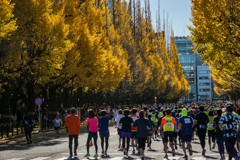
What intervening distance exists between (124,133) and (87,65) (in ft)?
68.0

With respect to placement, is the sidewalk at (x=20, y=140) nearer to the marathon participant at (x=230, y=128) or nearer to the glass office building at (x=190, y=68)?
the marathon participant at (x=230, y=128)

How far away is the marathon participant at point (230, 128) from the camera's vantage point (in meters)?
10.4

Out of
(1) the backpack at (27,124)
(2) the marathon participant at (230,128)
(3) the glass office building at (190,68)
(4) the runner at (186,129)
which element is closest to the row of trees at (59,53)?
(1) the backpack at (27,124)

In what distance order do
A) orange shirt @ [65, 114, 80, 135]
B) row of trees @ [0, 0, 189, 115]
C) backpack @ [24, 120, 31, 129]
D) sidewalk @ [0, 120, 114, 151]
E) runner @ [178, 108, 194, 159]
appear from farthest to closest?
row of trees @ [0, 0, 189, 115] → sidewalk @ [0, 120, 114, 151] → backpack @ [24, 120, 31, 129] → orange shirt @ [65, 114, 80, 135] → runner @ [178, 108, 194, 159]

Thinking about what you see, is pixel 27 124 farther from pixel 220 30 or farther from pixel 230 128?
pixel 230 128

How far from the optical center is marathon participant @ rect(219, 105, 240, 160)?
10.4 meters

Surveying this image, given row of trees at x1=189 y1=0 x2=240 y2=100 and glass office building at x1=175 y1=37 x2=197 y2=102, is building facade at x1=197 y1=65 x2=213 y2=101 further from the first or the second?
row of trees at x1=189 y1=0 x2=240 y2=100

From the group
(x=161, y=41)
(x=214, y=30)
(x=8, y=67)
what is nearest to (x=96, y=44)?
(x=8, y=67)

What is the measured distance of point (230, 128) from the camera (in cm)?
1052

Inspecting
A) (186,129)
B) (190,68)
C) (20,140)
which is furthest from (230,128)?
(190,68)

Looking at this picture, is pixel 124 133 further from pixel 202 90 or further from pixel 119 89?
pixel 202 90

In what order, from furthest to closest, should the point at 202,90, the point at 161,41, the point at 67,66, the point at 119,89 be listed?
the point at 202,90 → the point at 161,41 → the point at 119,89 → the point at 67,66

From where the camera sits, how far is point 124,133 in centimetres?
1432

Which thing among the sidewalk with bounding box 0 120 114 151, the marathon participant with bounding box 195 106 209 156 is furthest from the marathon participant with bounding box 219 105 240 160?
the sidewalk with bounding box 0 120 114 151
